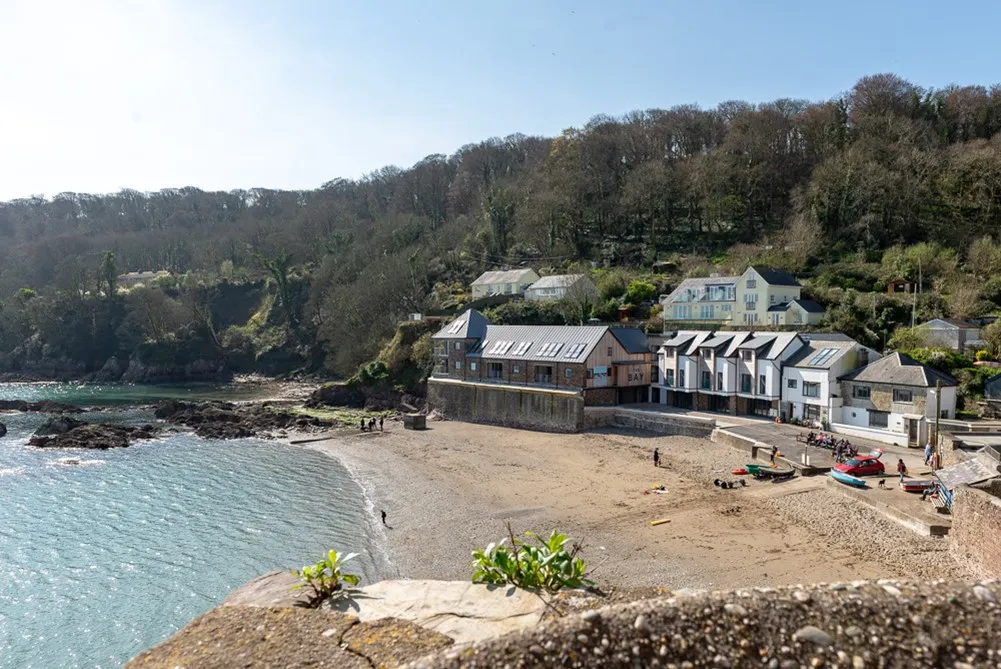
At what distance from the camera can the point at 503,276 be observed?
210 ft

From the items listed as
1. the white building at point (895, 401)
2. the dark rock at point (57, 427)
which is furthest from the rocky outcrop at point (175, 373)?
the white building at point (895, 401)

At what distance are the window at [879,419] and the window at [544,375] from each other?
1884cm

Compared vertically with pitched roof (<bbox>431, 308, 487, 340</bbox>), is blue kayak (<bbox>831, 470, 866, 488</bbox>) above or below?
below

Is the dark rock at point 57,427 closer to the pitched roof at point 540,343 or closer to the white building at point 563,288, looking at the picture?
the pitched roof at point 540,343

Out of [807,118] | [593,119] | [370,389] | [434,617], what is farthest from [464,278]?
[434,617]

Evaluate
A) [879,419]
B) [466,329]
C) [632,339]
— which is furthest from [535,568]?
[466,329]

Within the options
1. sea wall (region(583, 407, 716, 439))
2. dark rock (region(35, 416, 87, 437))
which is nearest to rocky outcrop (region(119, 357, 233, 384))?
dark rock (region(35, 416, 87, 437))

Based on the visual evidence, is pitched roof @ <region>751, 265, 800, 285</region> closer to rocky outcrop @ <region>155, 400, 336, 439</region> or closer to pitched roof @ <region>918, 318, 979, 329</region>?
pitched roof @ <region>918, 318, 979, 329</region>

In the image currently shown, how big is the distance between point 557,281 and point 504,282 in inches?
255

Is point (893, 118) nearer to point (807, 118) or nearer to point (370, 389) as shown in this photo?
point (807, 118)

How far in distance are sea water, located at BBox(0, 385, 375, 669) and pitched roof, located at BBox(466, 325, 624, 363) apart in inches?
585

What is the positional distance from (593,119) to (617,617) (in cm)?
8138

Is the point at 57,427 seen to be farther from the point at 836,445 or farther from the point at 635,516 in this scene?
the point at 836,445

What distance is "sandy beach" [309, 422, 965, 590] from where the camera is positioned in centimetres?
1805
